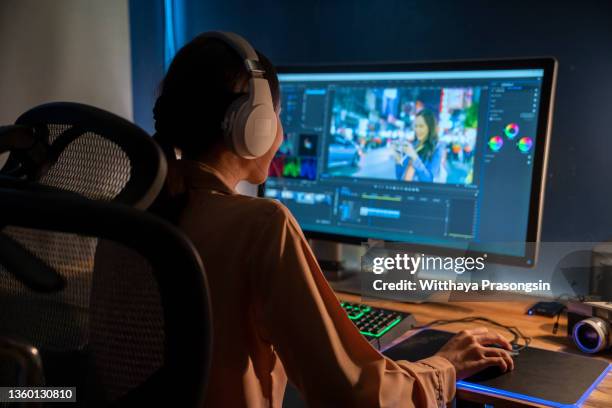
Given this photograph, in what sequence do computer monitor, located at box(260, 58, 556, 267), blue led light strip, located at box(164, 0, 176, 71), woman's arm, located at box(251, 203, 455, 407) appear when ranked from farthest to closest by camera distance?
blue led light strip, located at box(164, 0, 176, 71), computer monitor, located at box(260, 58, 556, 267), woman's arm, located at box(251, 203, 455, 407)

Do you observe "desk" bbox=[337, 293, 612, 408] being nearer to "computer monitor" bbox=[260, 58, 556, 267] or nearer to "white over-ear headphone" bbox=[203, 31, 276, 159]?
"computer monitor" bbox=[260, 58, 556, 267]

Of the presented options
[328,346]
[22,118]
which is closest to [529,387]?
[328,346]

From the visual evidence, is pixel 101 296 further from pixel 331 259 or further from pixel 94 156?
pixel 331 259

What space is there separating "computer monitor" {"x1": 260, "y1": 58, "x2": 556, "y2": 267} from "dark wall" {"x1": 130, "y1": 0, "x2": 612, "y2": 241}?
19cm

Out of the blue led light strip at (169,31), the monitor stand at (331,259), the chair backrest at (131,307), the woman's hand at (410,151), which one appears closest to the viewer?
the chair backrest at (131,307)

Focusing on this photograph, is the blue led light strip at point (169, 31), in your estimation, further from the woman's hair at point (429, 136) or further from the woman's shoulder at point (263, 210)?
the woman's shoulder at point (263, 210)

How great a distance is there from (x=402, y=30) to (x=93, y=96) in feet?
2.97

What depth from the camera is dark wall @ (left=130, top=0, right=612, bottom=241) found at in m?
1.39

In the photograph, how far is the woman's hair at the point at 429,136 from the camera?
4.56 ft

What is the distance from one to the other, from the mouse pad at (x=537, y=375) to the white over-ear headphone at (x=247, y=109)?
43cm

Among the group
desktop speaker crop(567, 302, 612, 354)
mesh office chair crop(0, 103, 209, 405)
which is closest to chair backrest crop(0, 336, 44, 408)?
mesh office chair crop(0, 103, 209, 405)

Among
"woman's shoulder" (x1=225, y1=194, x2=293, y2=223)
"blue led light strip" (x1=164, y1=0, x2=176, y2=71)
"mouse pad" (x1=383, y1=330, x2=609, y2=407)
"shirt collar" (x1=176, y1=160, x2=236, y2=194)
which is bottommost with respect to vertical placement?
"mouse pad" (x1=383, y1=330, x2=609, y2=407)

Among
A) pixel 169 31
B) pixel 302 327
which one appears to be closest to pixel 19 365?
pixel 302 327

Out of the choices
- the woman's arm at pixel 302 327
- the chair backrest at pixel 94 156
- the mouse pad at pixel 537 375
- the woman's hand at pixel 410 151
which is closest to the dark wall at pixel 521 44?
the woman's hand at pixel 410 151
